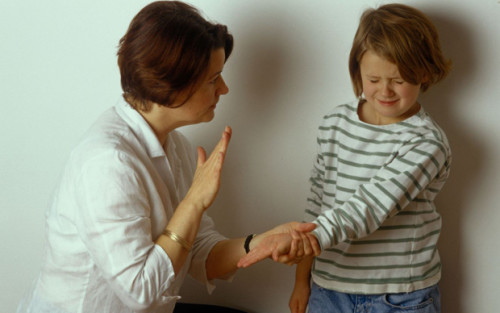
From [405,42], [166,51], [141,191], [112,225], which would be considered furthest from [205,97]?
[405,42]

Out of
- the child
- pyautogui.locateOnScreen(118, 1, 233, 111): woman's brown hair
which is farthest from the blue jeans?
pyautogui.locateOnScreen(118, 1, 233, 111): woman's brown hair

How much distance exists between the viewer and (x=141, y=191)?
144cm

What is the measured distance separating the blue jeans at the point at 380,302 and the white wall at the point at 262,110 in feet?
0.72

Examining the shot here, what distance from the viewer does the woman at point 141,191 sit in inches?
55.3

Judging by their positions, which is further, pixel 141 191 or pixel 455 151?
pixel 455 151

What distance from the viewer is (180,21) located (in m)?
1.47

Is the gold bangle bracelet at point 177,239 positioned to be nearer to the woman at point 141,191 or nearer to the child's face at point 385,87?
the woman at point 141,191

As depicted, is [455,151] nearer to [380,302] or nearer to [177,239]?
[380,302]

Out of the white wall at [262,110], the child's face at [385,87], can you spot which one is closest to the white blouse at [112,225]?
the white wall at [262,110]

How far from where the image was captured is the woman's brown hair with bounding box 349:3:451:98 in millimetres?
1488

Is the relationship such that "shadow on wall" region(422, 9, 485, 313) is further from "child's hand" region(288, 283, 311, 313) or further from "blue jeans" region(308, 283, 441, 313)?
"child's hand" region(288, 283, 311, 313)

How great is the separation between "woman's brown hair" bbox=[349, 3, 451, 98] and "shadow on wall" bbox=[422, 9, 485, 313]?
0.47ft

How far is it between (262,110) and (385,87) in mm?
435

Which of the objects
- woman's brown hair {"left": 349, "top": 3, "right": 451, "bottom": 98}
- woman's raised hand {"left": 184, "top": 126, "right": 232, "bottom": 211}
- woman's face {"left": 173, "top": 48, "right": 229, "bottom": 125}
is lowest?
woman's raised hand {"left": 184, "top": 126, "right": 232, "bottom": 211}
